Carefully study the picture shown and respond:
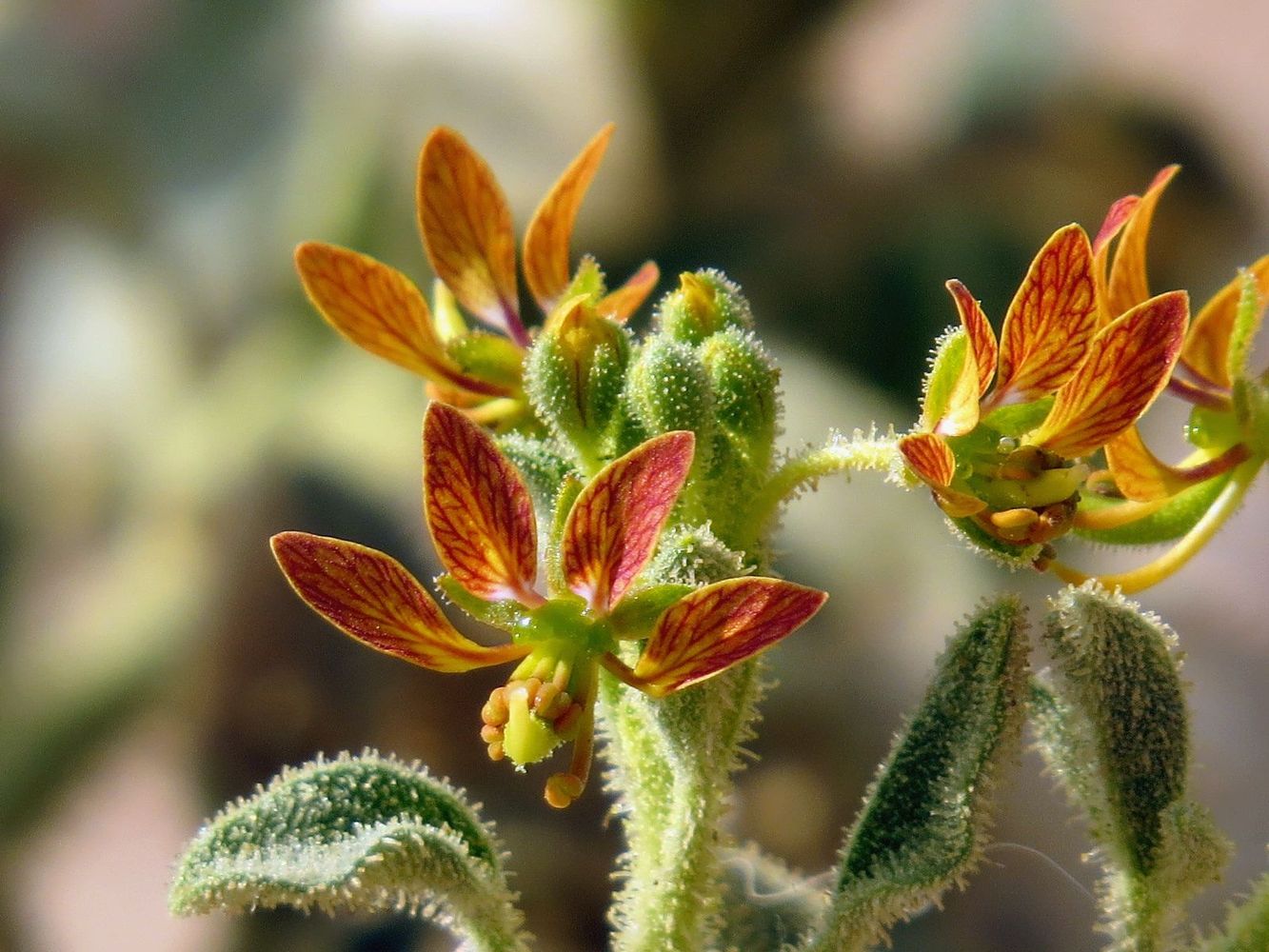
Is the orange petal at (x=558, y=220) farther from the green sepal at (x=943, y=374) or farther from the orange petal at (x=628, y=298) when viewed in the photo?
the green sepal at (x=943, y=374)

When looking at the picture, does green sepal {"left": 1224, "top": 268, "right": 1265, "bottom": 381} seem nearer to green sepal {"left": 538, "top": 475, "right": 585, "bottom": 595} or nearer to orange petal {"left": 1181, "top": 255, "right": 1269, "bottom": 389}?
orange petal {"left": 1181, "top": 255, "right": 1269, "bottom": 389}

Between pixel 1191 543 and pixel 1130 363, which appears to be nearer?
pixel 1130 363

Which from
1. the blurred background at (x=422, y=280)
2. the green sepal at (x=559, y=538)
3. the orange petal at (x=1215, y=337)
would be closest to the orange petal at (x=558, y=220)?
the green sepal at (x=559, y=538)

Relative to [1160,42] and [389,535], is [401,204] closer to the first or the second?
[389,535]

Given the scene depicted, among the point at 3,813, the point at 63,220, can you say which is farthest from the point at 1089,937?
the point at 63,220

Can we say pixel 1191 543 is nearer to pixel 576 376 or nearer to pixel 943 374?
Result: pixel 943 374

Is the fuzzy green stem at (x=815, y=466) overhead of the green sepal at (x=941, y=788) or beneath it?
overhead

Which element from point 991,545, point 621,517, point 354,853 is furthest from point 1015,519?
point 354,853
